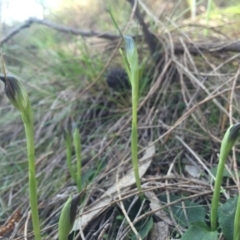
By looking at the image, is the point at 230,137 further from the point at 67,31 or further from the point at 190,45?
the point at 67,31

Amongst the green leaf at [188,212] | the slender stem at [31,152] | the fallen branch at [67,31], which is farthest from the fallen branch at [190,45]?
the slender stem at [31,152]

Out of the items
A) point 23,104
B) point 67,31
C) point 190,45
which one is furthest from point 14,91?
point 67,31

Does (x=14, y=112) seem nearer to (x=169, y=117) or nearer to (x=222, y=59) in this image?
(x=169, y=117)

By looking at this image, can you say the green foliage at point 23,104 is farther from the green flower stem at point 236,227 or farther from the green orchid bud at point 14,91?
the green flower stem at point 236,227

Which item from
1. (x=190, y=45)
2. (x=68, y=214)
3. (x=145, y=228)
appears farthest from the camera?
(x=190, y=45)

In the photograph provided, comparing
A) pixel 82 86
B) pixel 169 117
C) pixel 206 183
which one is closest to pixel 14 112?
pixel 82 86

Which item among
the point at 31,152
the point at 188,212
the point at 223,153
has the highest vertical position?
the point at 31,152

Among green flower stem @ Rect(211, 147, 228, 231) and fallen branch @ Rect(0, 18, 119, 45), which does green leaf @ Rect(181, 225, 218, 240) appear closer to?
green flower stem @ Rect(211, 147, 228, 231)
